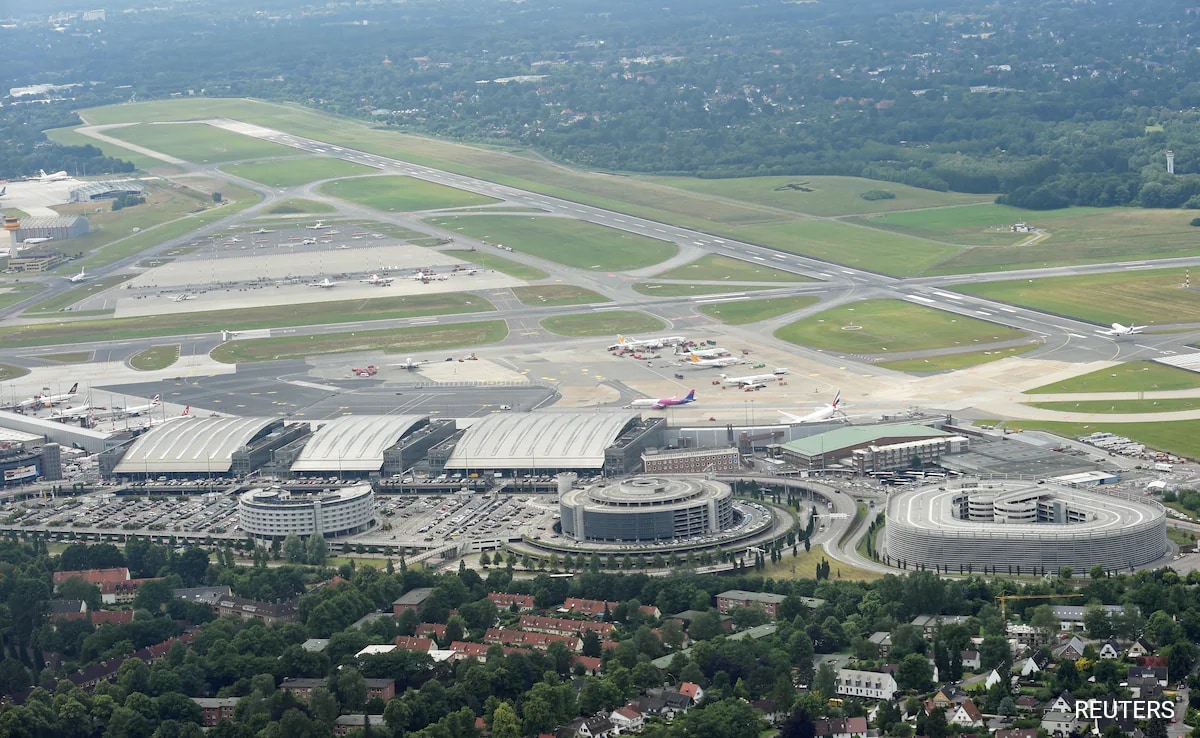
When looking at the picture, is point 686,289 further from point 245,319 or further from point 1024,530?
point 1024,530

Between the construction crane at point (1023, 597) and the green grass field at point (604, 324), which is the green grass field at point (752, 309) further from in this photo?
the construction crane at point (1023, 597)

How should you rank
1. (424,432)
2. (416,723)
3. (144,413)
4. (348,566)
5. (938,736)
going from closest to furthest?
1. (938,736)
2. (416,723)
3. (348,566)
4. (424,432)
5. (144,413)

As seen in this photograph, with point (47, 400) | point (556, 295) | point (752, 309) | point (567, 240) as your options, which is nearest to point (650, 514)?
point (47, 400)

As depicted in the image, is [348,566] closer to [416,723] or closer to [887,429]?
[416,723]

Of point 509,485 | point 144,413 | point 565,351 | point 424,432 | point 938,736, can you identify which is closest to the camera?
point 938,736

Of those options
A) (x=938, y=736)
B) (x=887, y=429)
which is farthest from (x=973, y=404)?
(x=938, y=736)

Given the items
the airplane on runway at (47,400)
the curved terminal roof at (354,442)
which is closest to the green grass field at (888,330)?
the curved terminal roof at (354,442)
